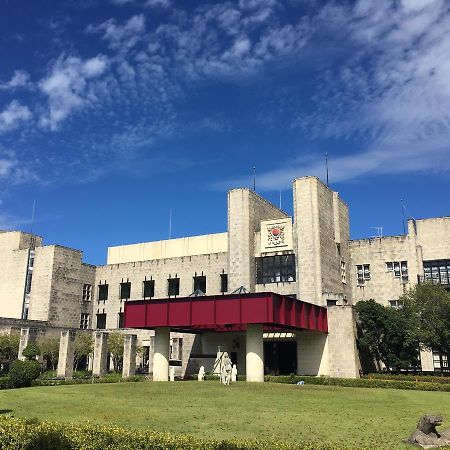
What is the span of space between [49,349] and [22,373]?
71.5ft

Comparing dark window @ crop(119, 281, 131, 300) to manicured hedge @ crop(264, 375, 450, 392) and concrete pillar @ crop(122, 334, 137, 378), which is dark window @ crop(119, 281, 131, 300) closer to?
concrete pillar @ crop(122, 334, 137, 378)

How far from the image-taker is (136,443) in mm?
14078

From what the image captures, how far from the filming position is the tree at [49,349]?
5925cm

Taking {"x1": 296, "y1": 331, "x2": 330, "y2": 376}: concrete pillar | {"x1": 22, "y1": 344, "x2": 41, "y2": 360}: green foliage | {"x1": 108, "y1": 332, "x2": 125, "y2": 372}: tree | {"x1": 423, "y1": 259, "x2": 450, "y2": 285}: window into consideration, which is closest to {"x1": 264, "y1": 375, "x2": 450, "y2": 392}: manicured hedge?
{"x1": 296, "y1": 331, "x2": 330, "y2": 376}: concrete pillar

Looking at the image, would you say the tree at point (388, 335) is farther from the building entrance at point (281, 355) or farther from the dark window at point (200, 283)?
the dark window at point (200, 283)

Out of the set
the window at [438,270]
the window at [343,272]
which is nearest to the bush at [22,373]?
the window at [343,272]

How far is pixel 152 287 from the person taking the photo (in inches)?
2840

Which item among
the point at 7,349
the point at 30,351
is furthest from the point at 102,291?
the point at 30,351

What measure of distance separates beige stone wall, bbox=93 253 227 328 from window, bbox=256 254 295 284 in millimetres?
5819

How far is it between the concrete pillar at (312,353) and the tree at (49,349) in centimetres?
2834

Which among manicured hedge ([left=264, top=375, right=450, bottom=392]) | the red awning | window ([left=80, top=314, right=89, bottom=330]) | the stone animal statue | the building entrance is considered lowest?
the stone animal statue

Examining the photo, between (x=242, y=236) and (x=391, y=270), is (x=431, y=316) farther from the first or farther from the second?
(x=242, y=236)

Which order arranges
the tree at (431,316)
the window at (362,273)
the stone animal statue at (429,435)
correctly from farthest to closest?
the window at (362,273)
the tree at (431,316)
the stone animal statue at (429,435)

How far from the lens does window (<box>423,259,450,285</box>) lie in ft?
202
